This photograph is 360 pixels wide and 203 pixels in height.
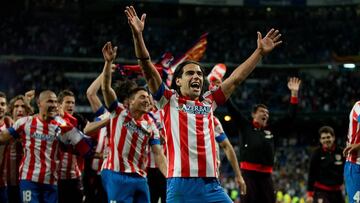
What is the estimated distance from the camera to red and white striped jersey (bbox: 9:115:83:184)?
297 inches

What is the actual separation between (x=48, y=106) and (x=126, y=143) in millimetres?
1177

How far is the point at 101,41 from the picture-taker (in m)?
36.1

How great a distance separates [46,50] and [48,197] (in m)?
27.2

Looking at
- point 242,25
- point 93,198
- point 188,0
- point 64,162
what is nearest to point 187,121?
point 64,162

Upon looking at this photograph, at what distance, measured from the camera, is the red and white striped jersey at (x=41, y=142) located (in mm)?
7539

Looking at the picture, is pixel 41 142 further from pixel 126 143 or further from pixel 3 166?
pixel 3 166

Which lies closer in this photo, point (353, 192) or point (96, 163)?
point (353, 192)

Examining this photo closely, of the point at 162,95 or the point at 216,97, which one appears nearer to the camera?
the point at 162,95

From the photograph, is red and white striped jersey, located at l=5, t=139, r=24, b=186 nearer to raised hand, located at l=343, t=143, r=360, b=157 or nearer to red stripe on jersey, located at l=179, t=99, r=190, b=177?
red stripe on jersey, located at l=179, t=99, r=190, b=177

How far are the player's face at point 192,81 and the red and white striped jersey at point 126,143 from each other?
178 centimetres

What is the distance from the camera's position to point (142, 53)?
5172 mm

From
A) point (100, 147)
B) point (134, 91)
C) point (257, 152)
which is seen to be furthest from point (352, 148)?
point (100, 147)

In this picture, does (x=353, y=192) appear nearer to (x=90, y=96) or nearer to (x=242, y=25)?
(x=90, y=96)

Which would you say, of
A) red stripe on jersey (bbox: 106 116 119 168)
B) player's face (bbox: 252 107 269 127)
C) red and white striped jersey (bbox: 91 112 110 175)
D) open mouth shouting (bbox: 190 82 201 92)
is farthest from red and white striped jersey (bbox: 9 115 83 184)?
player's face (bbox: 252 107 269 127)
